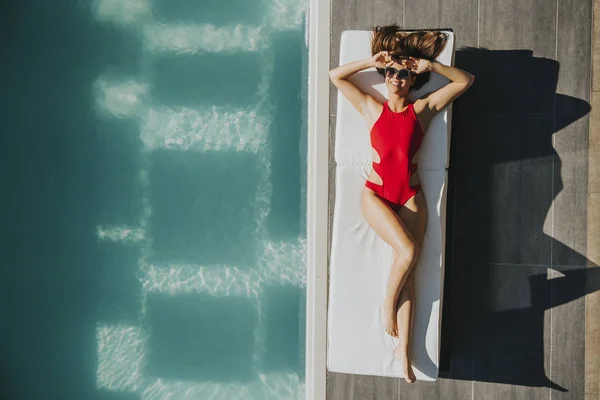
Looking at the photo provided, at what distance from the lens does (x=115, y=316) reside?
4.79m

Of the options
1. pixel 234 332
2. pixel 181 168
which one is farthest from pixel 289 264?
pixel 181 168

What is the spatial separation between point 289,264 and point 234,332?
35.4 inches

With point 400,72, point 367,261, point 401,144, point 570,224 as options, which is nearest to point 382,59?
point 400,72

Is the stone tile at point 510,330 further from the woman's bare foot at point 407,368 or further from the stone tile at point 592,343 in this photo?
the woman's bare foot at point 407,368

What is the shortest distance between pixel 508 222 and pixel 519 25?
1695mm

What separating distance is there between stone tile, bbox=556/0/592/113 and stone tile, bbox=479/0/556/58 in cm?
7

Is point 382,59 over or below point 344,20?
below

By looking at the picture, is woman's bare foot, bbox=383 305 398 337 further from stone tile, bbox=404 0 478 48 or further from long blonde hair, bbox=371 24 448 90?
stone tile, bbox=404 0 478 48

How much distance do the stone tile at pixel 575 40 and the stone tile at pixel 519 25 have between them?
67 millimetres

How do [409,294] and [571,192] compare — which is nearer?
[409,294]

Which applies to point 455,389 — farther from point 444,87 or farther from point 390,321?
point 444,87

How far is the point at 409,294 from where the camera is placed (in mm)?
3447

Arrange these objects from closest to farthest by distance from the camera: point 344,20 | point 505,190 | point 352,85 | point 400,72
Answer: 1. point 400,72
2. point 352,85
3. point 505,190
4. point 344,20

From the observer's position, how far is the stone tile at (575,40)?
12.8 feet
